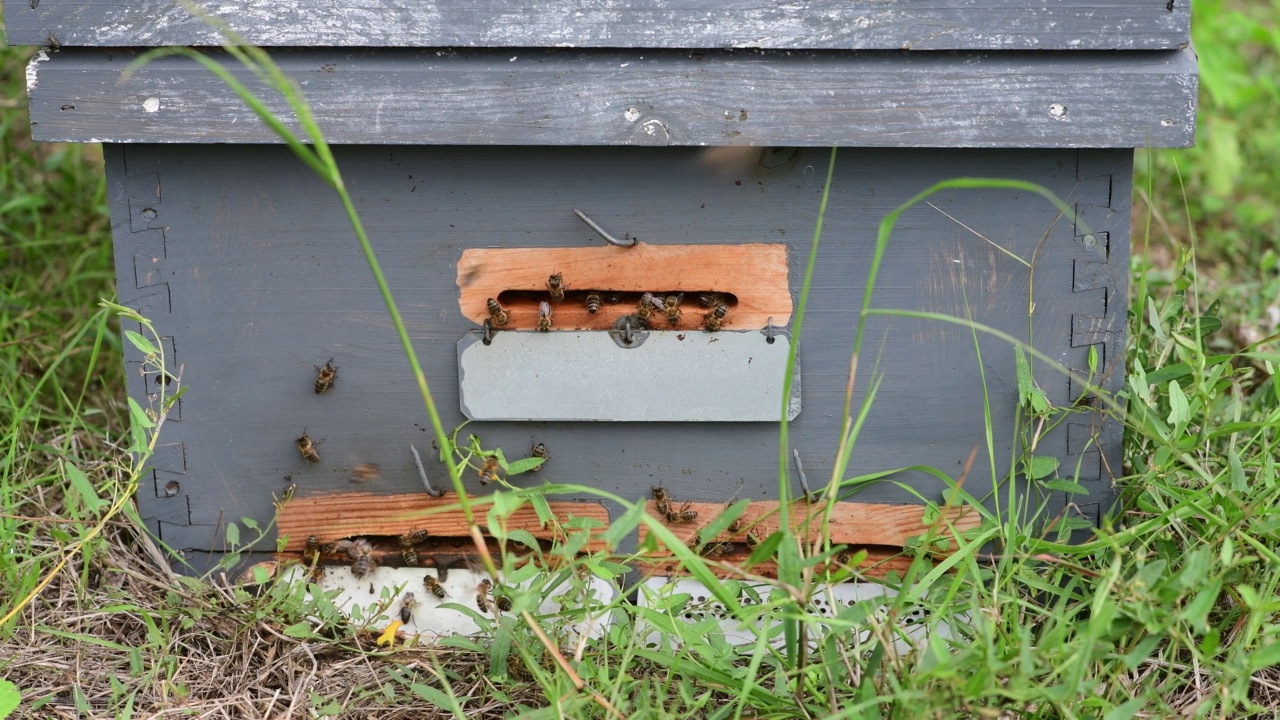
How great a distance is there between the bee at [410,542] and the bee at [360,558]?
0.06 metres

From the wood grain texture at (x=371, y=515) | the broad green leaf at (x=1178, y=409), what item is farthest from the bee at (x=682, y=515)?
the broad green leaf at (x=1178, y=409)

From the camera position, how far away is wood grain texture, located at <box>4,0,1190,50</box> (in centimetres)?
173

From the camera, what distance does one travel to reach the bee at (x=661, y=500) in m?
2.02

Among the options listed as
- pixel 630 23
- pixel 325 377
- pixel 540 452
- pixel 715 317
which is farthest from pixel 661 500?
pixel 630 23

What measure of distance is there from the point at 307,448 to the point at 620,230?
2.28 feet

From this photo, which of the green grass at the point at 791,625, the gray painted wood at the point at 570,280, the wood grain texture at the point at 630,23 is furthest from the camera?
the gray painted wood at the point at 570,280

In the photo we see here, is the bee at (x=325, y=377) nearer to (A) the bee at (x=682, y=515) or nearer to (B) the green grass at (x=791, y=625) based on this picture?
(B) the green grass at (x=791, y=625)

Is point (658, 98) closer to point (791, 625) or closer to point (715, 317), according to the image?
point (715, 317)

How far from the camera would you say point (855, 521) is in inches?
80.3

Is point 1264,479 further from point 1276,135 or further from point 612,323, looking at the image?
point 1276,135

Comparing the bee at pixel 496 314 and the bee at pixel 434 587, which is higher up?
the bee at pixel 496 314

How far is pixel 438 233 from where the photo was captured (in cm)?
194

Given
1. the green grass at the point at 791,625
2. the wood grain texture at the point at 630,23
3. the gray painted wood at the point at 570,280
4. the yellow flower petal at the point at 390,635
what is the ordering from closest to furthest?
the green grass at the point at 791,625 < the wood grain texture at the point at 630,23 < the gray painted wood at the point at 570,280 < the yellow flower petal at the point at 390,635

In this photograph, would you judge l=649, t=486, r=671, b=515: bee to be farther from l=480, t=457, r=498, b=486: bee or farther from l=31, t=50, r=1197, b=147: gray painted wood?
l=31, t=50, r=1197, b=147: gray painted wood
